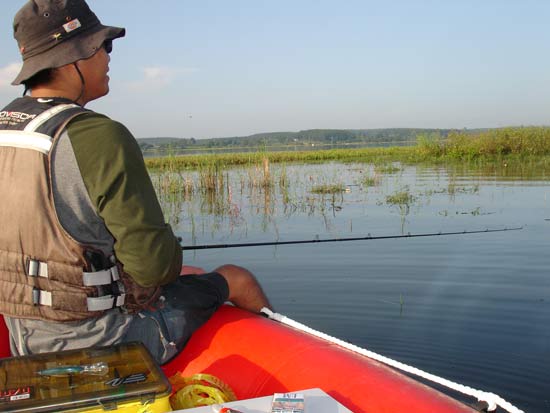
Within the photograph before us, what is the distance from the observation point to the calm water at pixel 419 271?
390 cm

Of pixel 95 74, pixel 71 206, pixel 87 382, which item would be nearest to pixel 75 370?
pixel 87 382

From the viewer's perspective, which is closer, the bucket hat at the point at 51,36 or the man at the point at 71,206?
the man at the point at 71,206

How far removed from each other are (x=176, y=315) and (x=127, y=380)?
2.05ft

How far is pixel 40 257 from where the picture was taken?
184cm

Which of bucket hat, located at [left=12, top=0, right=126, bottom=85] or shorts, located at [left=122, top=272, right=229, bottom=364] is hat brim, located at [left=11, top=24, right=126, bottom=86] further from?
shorts, located at [left=122, top=272, right=229, bottom=364]

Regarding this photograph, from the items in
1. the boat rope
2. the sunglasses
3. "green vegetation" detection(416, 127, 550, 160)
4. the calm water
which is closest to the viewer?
the boat rope

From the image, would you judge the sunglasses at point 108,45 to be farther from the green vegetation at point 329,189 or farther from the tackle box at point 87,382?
the green vegetation at point 329,189

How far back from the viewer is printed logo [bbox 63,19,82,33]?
197 centimetres

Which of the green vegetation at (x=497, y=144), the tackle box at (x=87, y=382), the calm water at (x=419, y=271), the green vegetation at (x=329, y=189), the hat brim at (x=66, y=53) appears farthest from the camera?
the green vegetation at (x=497, y=144)

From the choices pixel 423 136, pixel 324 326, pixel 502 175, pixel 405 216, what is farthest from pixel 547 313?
pixel 423 136

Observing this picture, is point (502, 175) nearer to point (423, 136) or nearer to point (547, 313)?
point (423, 136)

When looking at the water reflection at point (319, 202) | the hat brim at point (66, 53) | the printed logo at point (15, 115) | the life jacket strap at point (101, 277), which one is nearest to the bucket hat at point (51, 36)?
the hat brim at point (66, 53)

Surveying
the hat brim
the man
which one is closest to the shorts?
the man

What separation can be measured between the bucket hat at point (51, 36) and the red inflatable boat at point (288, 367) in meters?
0.96
